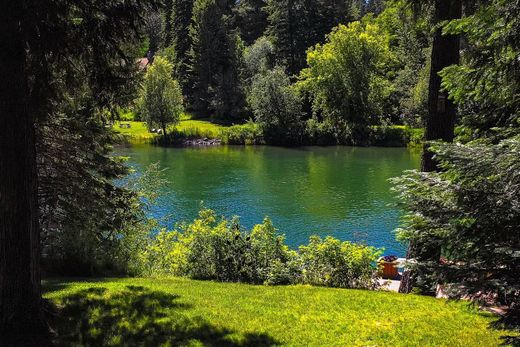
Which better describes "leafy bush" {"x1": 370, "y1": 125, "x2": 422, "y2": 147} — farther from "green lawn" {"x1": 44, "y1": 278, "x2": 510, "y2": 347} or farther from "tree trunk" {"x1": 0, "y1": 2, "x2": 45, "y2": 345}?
"tree trunk" {"x1": 0, "y1": 2, "x2": 45, "y2": 345}

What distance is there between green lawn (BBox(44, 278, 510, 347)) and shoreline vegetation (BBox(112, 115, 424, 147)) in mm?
46777

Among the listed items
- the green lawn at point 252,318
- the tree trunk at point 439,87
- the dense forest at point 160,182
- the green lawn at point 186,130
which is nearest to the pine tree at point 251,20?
the green lawn at point 186,130

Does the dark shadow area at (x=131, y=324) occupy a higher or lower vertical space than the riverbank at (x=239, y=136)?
lower

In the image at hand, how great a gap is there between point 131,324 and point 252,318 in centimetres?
175

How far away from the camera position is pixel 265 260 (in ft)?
38.9

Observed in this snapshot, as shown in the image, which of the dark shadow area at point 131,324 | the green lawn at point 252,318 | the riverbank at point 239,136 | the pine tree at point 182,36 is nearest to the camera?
the dark shadow area at point 131,324

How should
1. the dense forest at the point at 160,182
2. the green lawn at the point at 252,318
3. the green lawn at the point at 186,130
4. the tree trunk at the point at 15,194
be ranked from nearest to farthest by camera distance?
the dense forest at the point at 160,182, the tree trunk at the point at 15,194, the green lawn at the point at 252,318, the green lawn at the point at 186,130

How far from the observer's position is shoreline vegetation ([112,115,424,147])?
54438 mm

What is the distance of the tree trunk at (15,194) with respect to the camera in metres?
5.73

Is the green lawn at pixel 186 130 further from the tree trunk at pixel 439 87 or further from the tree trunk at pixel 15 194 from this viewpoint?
the tree trunk at pixel 15 194

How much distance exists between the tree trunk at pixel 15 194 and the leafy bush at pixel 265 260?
6018 millimetres

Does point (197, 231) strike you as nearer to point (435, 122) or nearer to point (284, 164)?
point (435, 122)

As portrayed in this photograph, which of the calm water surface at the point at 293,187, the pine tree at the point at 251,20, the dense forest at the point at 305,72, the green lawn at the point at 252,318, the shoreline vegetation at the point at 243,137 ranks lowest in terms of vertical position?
the calm water surface at the point at 293,187

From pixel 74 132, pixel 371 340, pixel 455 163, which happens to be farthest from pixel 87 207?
pixel 455 163
